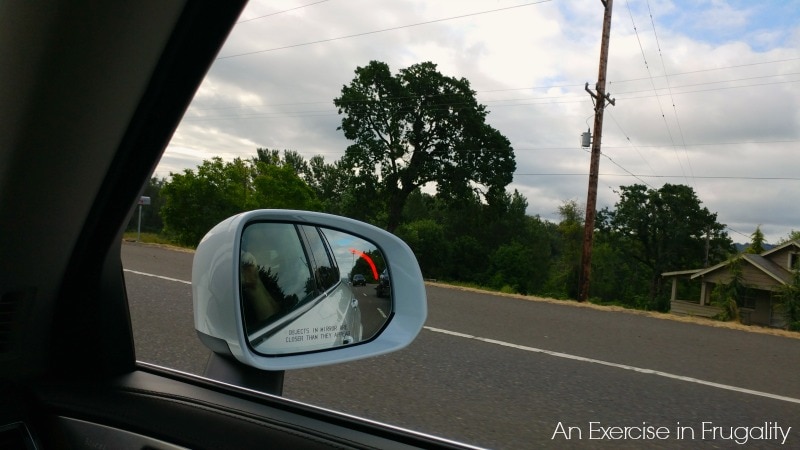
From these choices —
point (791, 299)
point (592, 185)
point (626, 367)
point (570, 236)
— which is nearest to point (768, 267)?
point (791, 299)

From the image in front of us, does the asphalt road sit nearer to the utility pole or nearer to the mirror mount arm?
the mirror mount arm

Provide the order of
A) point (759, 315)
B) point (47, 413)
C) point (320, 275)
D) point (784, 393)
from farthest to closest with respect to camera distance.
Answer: point (759, 315), point (784, 393), point (320, 275), point (47, 413)

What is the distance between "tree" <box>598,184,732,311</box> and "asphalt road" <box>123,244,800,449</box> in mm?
17669

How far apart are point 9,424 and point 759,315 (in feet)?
91.9

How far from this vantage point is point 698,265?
3553 cm

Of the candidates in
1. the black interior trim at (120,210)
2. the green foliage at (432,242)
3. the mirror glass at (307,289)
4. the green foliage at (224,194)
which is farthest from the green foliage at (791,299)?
the black interior trim at (120,210)

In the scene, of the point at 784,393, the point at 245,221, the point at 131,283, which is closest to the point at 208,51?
the point at 245,221

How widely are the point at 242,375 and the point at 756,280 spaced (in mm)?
29848

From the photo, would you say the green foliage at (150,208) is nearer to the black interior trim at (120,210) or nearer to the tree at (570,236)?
the black interior trim at (120,210)

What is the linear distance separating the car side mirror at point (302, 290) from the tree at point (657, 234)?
2310 cm

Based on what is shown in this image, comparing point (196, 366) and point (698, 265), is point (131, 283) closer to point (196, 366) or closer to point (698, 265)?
point (196, 366)

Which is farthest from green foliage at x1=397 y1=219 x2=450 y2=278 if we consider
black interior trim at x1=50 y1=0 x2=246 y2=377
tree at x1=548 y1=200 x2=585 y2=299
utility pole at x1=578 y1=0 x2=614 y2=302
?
tree at x1=548 y1=200 x2=585 y2=299

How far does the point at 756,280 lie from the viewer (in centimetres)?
2744

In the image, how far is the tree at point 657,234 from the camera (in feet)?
90.5
